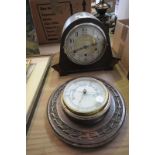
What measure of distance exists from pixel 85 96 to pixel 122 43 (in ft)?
1.15

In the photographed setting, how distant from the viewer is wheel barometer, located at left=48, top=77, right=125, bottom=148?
1.79ft

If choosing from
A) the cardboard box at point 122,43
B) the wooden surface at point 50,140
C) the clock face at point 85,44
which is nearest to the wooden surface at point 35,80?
the wooden surface at point 50,140

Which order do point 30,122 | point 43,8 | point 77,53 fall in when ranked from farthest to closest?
point 43,8 < point 77,53 < point 30,122

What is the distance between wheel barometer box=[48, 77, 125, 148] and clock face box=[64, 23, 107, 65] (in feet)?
0.64

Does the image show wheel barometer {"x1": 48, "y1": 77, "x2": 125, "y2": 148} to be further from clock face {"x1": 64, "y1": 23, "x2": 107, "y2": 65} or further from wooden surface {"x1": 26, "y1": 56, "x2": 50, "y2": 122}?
clock face {"x1": 64, "y1": 23, "x2": 107, "y2": 65}

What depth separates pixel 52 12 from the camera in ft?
3.16

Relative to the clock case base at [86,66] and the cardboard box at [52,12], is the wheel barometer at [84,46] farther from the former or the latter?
the cardboard box at [52,12]

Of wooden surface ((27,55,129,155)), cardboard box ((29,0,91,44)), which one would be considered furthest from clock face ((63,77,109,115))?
cardboard box ((29,0,91,44))

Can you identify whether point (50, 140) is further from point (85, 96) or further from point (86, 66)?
point (86, 66)
